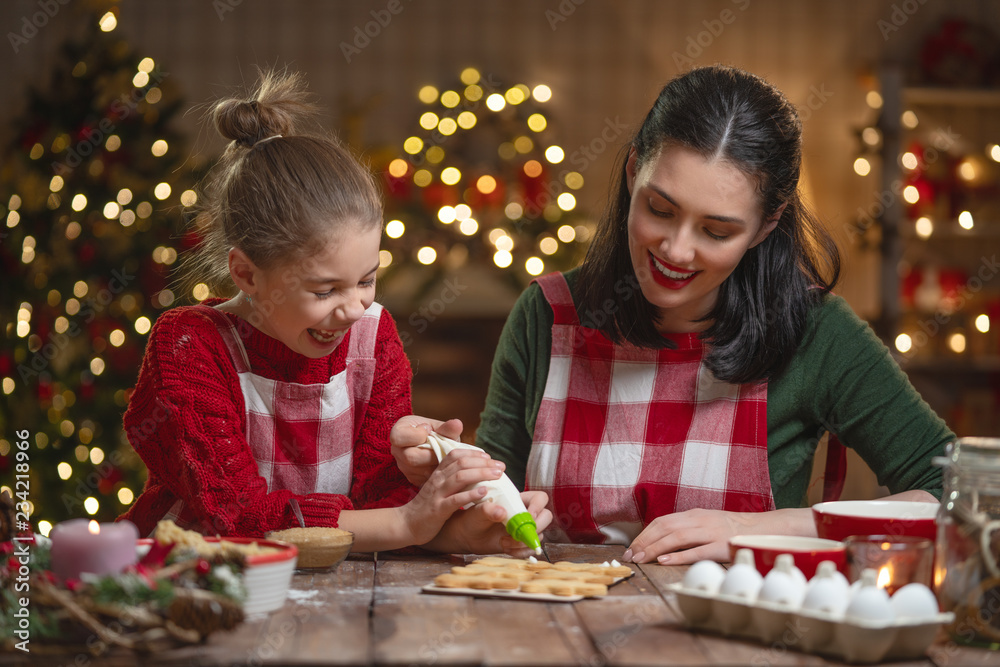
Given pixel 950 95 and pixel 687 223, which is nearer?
pixel 687 223

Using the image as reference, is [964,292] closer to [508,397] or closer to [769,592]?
[508,397]

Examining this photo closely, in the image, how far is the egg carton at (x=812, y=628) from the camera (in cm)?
79

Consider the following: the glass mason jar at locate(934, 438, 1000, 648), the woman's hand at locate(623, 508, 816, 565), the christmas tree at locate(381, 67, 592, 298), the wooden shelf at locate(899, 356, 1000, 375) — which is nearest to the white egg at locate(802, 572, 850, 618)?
the glass mason jar at locate(934, 438, 1000, 648)

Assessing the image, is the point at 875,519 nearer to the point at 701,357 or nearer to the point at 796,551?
the point at 796,551

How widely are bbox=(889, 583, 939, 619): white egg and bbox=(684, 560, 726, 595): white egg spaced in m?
0.15

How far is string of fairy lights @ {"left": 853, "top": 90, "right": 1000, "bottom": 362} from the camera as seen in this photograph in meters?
3.97

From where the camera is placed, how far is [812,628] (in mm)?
818

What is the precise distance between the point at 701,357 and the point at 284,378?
0.67 meters

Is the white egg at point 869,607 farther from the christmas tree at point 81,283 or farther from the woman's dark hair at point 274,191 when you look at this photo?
the christmas tree at point 81,283

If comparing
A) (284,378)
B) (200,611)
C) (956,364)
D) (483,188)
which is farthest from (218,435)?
(956,364)

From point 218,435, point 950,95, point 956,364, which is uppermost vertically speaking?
point 950,95

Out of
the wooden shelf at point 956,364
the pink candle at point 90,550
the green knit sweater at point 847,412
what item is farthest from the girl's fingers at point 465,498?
the wooden shelf at point 956,364

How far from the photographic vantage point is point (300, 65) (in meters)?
4.12

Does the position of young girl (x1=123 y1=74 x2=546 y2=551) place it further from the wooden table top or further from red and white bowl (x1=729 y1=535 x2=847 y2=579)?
red and white bowl (x1=729 y1=535 x2=847 y2=579)
